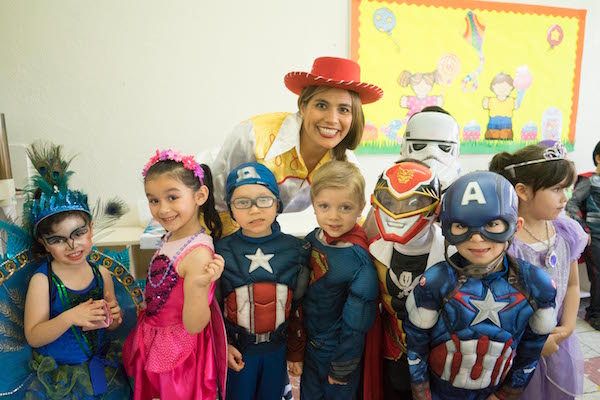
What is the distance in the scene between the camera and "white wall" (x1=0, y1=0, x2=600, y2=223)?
280 cm

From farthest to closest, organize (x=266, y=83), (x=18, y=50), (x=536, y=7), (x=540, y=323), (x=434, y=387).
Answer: (x=536, y=7) < (x=266, y=83) < (x=18, y=50) < (x=434, y=387) < (x=540, y=323)

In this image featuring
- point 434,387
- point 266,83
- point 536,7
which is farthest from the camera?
point 536,7

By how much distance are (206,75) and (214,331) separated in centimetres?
228

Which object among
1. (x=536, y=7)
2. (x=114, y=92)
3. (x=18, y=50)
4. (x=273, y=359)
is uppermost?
(x=536, y=7)

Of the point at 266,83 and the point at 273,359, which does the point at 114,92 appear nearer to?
the point at 266,83

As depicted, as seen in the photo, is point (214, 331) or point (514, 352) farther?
point (214, 331)

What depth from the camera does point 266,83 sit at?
126 inches

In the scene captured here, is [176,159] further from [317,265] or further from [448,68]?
[448,68]

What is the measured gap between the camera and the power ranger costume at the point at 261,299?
1.41 metres

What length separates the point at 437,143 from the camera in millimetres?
1683

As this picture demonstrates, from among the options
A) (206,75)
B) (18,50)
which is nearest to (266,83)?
(206,75)

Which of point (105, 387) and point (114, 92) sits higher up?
point (114, 92)

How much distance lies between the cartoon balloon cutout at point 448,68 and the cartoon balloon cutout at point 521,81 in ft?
2.14

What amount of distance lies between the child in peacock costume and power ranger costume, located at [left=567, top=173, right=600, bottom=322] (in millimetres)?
3529
